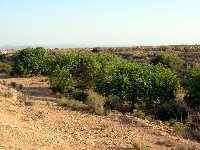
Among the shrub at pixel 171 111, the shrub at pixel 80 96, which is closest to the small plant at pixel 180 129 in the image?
the shrub at pixel 171 111

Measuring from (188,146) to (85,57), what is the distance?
21061 mm

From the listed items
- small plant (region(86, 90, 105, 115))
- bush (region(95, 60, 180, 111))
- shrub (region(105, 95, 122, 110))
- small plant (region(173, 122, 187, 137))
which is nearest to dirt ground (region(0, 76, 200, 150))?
small plant (region(173, 122, 187, 137))

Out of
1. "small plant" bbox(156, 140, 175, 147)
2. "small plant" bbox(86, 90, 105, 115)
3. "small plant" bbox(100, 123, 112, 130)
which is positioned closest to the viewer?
"small plant" bbox(156, 140, 175, 147)

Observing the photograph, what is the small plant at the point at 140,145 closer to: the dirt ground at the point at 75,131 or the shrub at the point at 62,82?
the dirt ground at the point at 75,131

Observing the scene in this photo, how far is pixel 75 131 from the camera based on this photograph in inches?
639

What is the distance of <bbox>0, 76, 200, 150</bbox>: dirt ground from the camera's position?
14.0m

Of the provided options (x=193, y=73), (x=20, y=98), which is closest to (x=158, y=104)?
(x=193, y=73)

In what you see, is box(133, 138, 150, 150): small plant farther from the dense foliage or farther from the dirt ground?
the dense foliage

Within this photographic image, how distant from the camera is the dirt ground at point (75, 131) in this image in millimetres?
13961

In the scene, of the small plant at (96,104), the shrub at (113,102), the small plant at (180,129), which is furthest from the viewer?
the shrub at (113,102)

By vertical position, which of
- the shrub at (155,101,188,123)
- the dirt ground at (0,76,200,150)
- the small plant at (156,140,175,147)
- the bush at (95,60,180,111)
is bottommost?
the shrub at (155,101,188,123)

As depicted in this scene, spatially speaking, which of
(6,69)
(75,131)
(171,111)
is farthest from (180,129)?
(6,69)

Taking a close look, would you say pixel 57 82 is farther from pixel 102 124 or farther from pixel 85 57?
pixel 102 124

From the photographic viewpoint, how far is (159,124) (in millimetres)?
18672
